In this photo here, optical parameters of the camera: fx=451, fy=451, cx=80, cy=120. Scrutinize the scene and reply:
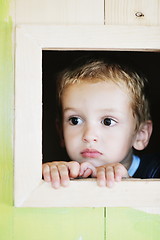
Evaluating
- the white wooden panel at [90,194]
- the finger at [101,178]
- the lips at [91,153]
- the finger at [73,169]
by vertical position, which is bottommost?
the white wooden panel at [90,194]

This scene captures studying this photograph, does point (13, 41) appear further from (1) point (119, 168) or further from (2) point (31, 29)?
(1) point (119, 168)

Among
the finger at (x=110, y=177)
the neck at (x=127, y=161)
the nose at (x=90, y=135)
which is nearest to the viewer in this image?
the finger at (x=110, y=177)

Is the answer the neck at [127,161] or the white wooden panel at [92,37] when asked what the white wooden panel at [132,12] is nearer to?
the white wooden panel at [92,37]

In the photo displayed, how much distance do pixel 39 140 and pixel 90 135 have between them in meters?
0.15

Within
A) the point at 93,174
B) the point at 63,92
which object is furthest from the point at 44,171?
the point at 63,92

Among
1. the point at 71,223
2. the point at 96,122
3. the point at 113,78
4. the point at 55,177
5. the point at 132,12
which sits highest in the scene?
the point at 132,12

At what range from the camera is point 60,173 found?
0.92 metres

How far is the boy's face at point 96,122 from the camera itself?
40.3 inches

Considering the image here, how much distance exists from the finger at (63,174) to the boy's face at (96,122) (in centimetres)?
10

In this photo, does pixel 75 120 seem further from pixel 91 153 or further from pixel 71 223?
pixel 71 223

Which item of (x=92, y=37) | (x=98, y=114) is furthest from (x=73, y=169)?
(x=92, y=37)

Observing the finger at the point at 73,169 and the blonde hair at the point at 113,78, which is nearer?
the finger at the point at 73,169

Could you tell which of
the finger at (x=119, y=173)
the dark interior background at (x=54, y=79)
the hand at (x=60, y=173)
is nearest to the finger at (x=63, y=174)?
the hand at (x=60, y=173)

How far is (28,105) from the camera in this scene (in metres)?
0.91
